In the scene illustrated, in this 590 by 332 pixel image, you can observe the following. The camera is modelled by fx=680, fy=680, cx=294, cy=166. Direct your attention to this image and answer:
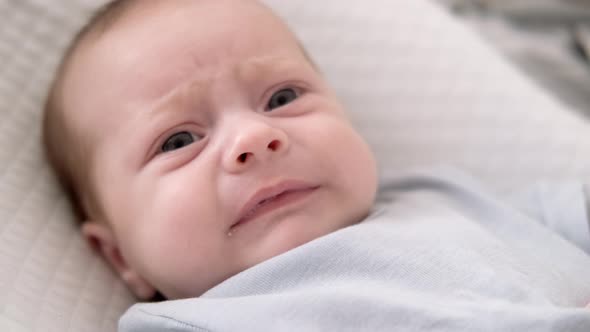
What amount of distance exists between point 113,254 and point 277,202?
278mm

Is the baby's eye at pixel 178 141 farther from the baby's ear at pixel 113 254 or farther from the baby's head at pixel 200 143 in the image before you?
the baby's ear at pixel 113 254

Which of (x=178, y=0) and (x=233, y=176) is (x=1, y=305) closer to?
(x=233, y=176)

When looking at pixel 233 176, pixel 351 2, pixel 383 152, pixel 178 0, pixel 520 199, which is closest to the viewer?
pixel 233 176

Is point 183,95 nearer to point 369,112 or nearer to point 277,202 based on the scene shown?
point 277,202

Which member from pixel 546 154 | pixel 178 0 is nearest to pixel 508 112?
pixel 546 154

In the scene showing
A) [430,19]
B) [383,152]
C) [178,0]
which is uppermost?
[178,0]

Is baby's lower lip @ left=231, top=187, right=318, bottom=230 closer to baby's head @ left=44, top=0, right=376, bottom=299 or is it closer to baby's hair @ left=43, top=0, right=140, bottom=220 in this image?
baby's head @ left=44, top=0, right=376, bottom=299

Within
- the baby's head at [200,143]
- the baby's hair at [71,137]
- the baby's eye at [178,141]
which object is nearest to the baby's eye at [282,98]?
the baby's head at [200,143]

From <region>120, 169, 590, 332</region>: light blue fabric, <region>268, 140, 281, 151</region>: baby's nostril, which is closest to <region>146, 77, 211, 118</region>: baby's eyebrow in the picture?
<region>268, 140, 281, 151</region>: baby's nostril

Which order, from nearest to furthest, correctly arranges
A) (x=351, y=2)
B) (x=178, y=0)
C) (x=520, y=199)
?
(x=178, y=0) → (x=520, y=199) → (x=351, y=2)

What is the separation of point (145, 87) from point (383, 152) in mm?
473

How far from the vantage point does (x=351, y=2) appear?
1.25 metres

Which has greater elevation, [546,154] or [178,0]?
[178,0]

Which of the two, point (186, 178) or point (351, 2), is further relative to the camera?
point (351, 2)
